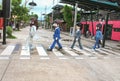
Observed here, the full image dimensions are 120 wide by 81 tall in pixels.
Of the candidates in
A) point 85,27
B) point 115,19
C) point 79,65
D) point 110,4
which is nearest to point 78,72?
point 79,65

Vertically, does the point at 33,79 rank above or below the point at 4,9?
below

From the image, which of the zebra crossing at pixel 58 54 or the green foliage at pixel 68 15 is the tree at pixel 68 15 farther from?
the zebra crossing at pixel 58 54

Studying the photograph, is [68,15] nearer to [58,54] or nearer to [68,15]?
[68,15]

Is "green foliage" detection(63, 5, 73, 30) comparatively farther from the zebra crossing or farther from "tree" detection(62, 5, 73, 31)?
the zebra crossing

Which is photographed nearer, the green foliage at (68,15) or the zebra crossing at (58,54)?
the zebra crossing at (58,54)

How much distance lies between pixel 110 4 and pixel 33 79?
2683 centimetres

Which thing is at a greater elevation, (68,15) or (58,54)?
(68,15)

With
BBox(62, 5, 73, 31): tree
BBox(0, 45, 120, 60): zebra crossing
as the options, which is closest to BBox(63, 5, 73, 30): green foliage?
BBox(62, 5, 73, 31): tree

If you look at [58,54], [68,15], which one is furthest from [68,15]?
[58,54]

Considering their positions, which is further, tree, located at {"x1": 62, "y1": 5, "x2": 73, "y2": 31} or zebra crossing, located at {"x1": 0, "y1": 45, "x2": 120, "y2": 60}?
tree, located at {"x1": 62, "y1": 5, "x2": 73, "y2": 31}

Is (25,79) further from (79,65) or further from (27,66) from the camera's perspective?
(79,65)

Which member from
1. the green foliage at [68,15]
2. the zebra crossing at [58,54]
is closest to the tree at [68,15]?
the green foliage at [68,15]

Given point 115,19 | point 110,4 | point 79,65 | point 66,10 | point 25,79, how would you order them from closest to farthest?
point 25,79 < point 79,65 < point 110,4 < point 115,19 < point 66,10

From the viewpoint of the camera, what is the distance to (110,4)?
36.1m
